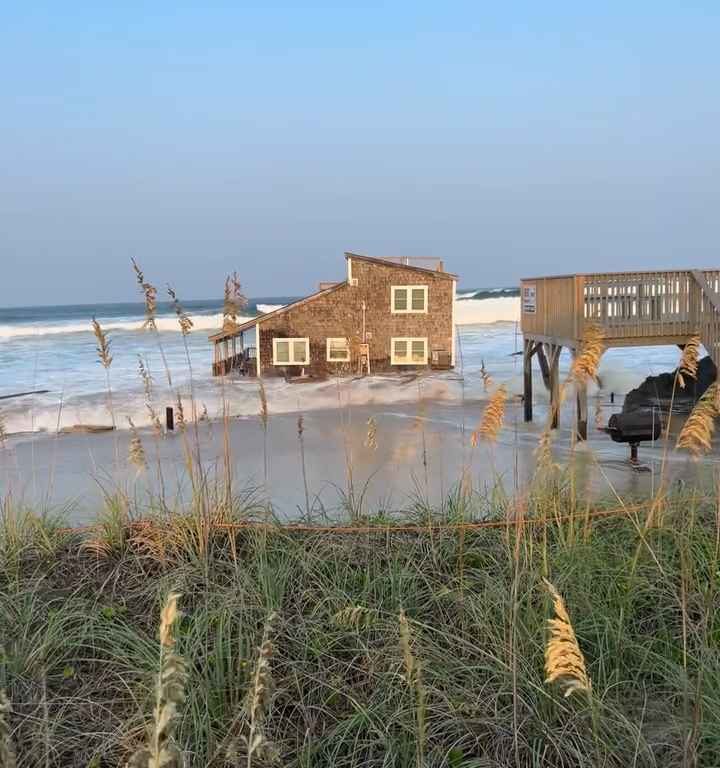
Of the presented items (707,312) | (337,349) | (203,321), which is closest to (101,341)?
(707,312)

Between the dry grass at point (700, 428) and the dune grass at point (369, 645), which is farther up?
the dry grass at point (700, 428)

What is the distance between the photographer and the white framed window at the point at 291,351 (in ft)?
97.8

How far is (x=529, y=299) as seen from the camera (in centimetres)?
1549

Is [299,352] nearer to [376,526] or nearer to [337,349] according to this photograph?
[337,349]

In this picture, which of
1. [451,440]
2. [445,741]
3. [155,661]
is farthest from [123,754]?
[451,440]

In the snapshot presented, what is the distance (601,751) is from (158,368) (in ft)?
106

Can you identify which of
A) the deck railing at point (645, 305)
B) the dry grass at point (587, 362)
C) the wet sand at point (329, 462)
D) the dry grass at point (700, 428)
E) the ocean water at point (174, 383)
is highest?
the deck railing at point (645, 305)

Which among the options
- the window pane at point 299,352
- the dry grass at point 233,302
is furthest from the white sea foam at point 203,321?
the dry grass at point 233,302

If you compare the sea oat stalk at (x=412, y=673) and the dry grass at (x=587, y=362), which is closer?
the sea oat stalk at (x=412, y=673)

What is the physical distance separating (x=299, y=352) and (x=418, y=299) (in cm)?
489

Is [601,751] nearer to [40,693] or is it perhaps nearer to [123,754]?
[123,754]

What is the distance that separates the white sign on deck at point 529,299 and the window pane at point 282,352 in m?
15.3

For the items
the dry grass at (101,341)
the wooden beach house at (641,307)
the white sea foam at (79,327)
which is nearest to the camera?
the dry grass at (101,341)

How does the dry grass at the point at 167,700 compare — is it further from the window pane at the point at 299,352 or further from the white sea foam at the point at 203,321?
the white sea foam at the point at 203,321
